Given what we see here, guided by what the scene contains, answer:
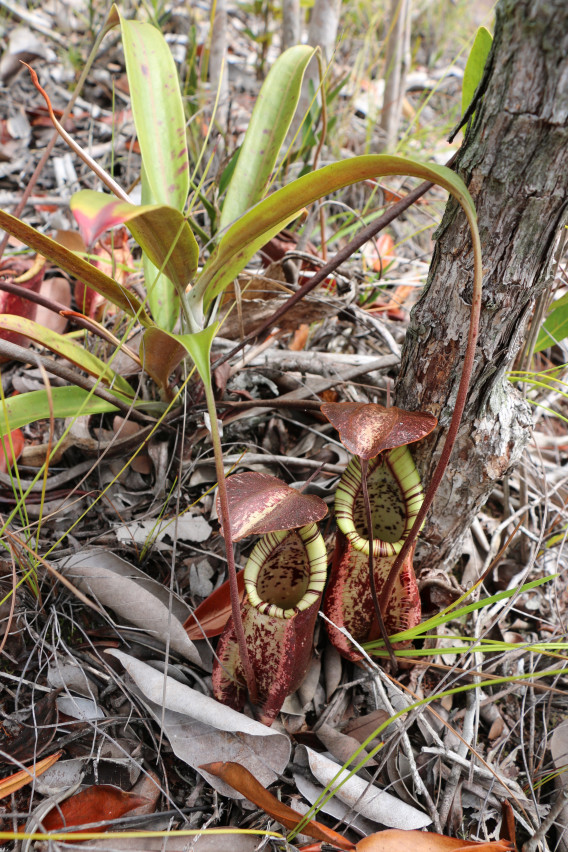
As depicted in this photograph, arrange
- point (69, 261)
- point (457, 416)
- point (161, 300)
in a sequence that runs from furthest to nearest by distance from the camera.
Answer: point (161, 300), point (69, 261), point (457, 416)

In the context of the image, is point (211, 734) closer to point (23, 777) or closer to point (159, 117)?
point (23, 777)

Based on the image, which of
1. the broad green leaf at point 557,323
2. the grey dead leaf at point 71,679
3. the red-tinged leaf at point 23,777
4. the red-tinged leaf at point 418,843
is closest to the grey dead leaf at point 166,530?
the grey dead leaf at point 71,679

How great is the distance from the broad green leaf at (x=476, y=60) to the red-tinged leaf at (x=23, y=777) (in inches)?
48.1

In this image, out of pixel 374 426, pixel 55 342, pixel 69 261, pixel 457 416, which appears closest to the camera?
pixel 457 416

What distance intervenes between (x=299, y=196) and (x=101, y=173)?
0.42m

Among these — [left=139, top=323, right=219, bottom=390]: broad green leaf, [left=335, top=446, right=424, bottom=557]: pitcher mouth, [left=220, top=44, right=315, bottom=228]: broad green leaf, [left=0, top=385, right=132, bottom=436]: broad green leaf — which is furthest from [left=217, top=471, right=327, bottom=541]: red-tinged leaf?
[left=220, top=44, right=315, bottom=228]: broad green leaf

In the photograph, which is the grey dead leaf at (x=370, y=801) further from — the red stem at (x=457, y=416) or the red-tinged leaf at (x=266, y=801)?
the red stem at (x=457, y=416)

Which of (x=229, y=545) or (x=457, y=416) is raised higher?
(x=457, y=416)

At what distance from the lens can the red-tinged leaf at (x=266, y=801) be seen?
2.67 feet

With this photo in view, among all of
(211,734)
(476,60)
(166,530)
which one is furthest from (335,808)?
(476,60)

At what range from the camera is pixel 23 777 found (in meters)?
0.85

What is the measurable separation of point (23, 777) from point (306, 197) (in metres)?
0.97

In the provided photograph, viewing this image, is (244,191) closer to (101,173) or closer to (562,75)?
(101,173)

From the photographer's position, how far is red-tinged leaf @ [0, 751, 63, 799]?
83 cm
